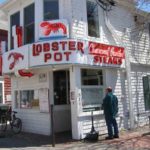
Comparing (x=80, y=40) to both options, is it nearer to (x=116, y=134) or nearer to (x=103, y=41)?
(x=103, y=41)

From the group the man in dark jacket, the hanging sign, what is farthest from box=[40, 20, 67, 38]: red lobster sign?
the man in dark jacket

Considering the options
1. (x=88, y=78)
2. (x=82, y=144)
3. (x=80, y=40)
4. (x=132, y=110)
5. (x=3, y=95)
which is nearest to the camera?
(x=82, y=144)

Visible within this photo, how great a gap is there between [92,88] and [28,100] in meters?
3.41

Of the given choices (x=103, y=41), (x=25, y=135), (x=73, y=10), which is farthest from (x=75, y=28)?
(x=25, y=135)

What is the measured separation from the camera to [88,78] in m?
13.8

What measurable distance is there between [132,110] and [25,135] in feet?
15.9

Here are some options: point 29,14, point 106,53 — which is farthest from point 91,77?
point 29,14

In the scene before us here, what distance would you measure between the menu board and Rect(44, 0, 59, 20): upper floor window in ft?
10.0

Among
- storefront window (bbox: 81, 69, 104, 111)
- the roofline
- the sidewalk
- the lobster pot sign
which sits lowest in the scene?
the sidewalk

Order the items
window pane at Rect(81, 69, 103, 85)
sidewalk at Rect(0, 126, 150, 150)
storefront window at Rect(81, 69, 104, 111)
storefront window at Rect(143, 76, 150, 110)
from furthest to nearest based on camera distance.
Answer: storefront window at Rect(143, 76, 150, 110), window pane at Rect(81, 69, 103, 85), storefront window at Rect(81, 69, 104, 111), sidewalk at Rect(0, 126, 150, 150)

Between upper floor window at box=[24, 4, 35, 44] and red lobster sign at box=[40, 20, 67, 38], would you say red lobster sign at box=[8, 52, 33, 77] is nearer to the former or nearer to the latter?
upper floor window at box=[24, 4, 35, 44]

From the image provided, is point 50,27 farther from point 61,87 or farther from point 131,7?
point 131,7

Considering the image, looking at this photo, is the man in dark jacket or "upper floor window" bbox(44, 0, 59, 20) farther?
"upper floor window" bbox(44, 0, 59, 20)

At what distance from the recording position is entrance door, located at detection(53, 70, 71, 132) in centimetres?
1437
